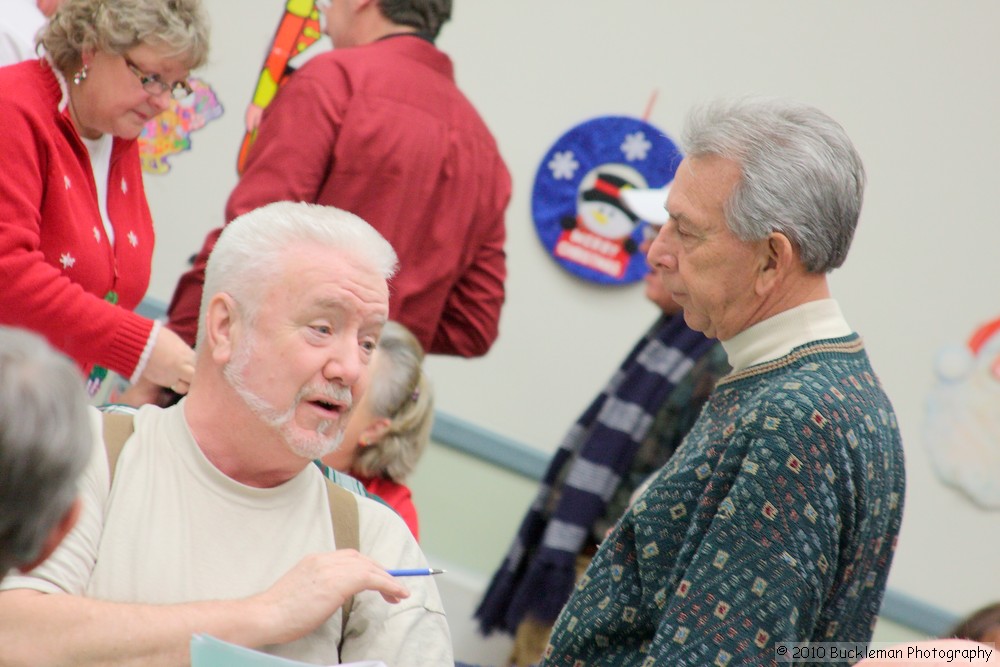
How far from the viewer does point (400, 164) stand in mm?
2986

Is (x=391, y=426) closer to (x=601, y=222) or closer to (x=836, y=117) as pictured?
(x=601, y=222)

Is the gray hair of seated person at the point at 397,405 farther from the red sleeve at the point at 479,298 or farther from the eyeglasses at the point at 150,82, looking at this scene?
the eyeglasses at the point at 150,82

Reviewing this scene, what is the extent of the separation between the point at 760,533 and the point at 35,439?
3.27 ft

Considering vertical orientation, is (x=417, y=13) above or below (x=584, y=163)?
above

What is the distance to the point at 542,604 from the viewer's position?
3.94 m

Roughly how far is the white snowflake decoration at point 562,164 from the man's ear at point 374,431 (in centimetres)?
190

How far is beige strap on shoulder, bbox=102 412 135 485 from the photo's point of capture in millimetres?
1739

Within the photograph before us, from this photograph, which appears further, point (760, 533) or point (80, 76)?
point (80, 76)

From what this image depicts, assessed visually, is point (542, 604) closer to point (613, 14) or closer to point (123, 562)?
point (613, 14)

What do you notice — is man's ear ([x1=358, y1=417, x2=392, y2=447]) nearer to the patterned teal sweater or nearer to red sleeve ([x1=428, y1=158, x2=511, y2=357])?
red sleeve ([x1=428, y1=158, x2=511, y2=357])

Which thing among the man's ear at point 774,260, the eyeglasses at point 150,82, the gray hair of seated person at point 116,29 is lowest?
the eyeglasses at point 150,82

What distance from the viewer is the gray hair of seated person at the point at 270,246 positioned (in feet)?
6.03

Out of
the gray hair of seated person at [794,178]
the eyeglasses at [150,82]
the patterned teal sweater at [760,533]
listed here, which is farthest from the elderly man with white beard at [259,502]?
the eyeglasses at [150,82]

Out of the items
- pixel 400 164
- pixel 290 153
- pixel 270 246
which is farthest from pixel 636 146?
pixel 270 246
